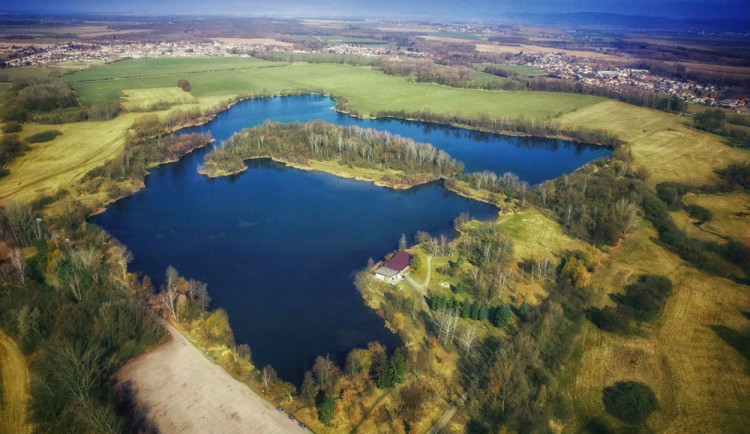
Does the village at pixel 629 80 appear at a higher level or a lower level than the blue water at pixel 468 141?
higher

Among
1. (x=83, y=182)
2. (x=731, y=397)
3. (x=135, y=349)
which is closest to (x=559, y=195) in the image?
(x=731, y=397)

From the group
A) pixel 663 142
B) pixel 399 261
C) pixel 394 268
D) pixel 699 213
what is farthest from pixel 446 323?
pixel 663 142

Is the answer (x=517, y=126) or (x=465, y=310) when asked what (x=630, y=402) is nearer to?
(x=465, y=310)

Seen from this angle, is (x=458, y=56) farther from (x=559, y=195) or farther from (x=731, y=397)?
(x=731, y=397)

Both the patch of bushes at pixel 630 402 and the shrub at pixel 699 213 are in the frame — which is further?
the shrub at pixel 699 213

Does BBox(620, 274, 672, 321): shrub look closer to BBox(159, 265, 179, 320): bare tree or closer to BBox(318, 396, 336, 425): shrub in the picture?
BBox(318, 396, 336, 425): shrub

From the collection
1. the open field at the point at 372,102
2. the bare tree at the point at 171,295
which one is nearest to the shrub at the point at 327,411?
the bare tree at the point at 171,295

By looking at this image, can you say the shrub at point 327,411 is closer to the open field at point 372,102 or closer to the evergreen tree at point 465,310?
the evergreen tree at point 465,310
